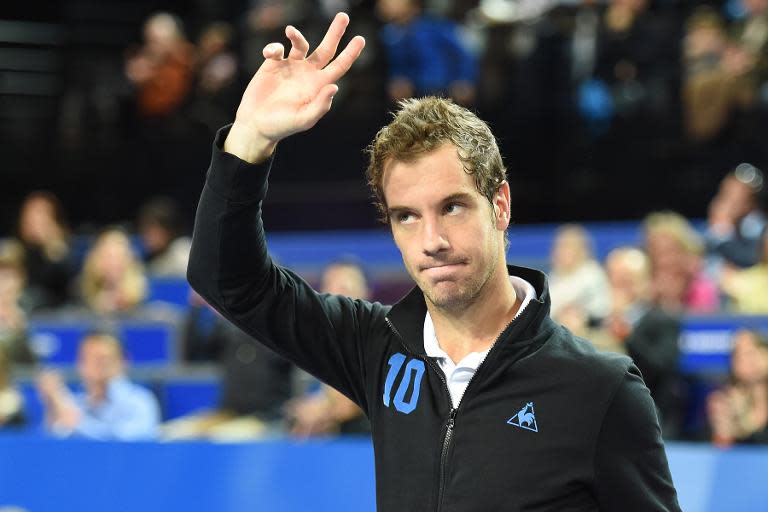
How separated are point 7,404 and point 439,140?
16.4 feet

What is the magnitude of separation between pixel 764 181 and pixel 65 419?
5.09 metres

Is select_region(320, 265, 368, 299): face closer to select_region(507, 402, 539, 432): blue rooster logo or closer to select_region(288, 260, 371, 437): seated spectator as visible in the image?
select_region(288, 260, 371, 437): seated spectator

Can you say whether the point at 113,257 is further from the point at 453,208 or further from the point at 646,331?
the point at 453,208

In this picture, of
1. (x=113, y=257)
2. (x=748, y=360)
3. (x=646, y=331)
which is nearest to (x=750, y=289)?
(x=646, y=331)

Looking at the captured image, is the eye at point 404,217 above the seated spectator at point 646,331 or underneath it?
above

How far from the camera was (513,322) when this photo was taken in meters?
2.17

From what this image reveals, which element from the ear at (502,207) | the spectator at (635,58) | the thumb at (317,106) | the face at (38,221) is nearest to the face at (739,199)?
→ the spectator at (635,58)

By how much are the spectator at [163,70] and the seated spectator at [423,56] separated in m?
2.01

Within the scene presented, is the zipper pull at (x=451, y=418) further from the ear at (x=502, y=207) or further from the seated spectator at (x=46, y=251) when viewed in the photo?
the seated spectator at (x=46, y=251)

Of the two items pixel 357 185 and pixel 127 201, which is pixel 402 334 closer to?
pixel 357 185

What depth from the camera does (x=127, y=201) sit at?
11031mm

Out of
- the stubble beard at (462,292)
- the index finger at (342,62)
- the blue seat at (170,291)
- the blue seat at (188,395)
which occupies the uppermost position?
the index finger at (342,62)

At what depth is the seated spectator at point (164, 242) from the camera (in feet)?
31.1

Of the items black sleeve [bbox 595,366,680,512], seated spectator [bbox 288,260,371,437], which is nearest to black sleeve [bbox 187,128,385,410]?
black sleeve [bbox 595,366,680,512]
